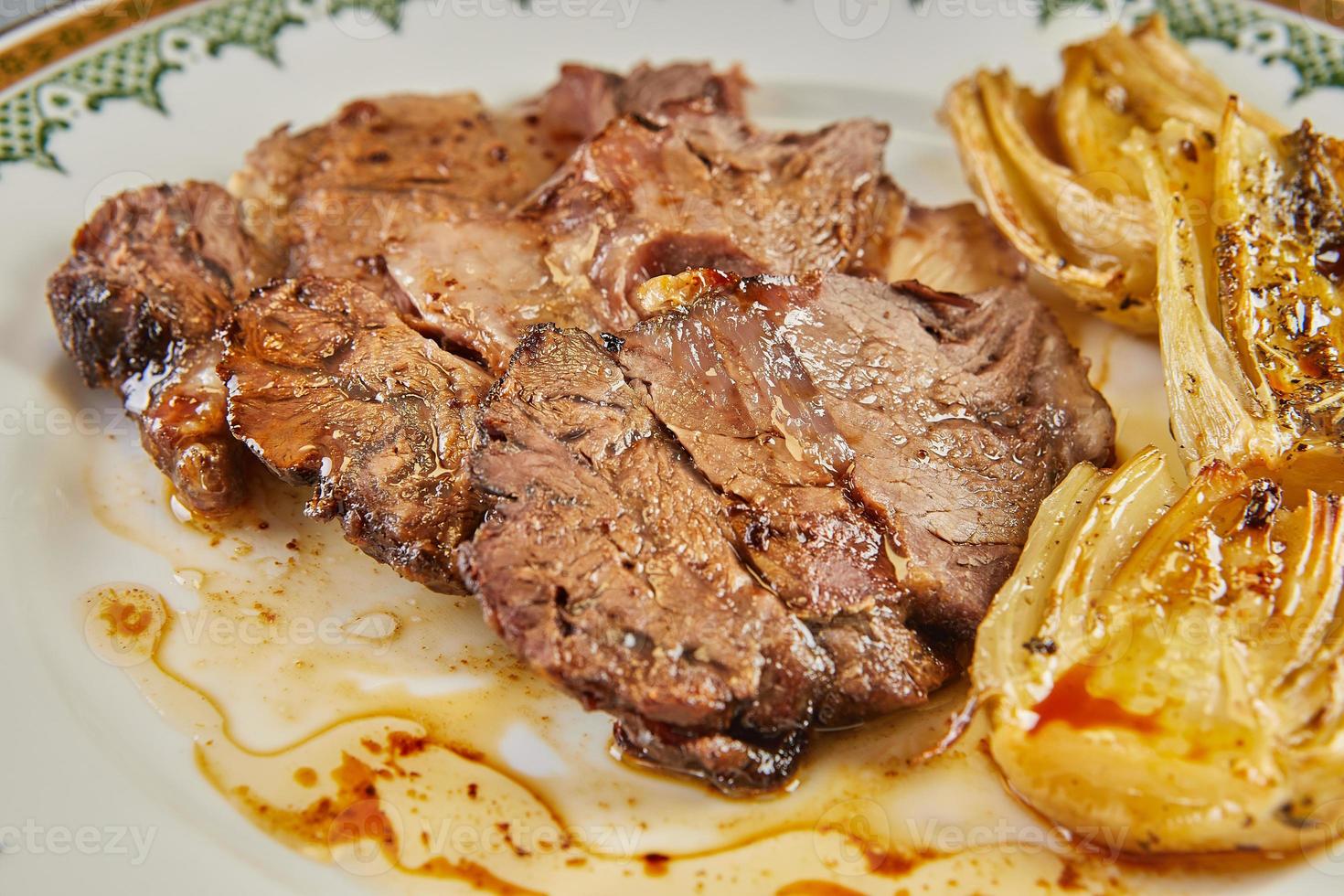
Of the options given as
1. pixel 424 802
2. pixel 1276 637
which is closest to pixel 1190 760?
pixel 1276 637

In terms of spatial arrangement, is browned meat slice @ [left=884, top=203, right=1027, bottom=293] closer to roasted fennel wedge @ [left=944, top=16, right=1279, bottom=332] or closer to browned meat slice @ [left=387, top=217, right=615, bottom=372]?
roasted fennel wedge @ [left=944, top=16, right=1279, bottom=332]

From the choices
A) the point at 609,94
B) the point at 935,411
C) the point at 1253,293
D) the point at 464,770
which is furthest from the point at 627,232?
the point at 1253,293

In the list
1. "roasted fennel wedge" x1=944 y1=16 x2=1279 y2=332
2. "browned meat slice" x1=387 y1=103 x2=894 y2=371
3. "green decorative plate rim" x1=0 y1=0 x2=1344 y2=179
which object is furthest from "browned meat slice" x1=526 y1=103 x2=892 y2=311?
"green decorative plate rim" x1=0 y1=0 x2=1344 y2=179

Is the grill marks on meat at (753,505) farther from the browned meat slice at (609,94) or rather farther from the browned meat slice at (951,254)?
the browned meat slice at (609,94)

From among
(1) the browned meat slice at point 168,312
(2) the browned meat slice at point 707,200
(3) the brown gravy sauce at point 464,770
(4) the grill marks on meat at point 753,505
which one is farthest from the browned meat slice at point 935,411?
(1) the browned meat slice at point 168,312

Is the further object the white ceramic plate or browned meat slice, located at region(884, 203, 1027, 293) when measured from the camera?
browned meat slice, located at region(884, 203, 1027, 293)

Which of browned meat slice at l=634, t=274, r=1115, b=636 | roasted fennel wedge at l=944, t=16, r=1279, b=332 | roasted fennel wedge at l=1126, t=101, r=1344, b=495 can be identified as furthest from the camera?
roasted fennel wedge at l=944, t=16, r=1279, b=332

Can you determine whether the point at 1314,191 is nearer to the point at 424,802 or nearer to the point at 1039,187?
the point at 1039,187
